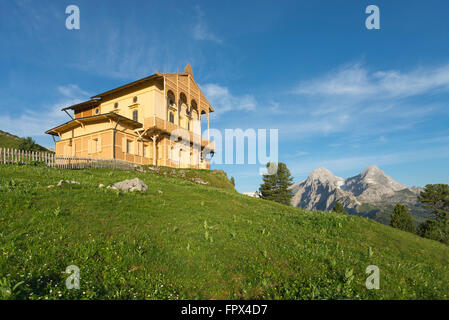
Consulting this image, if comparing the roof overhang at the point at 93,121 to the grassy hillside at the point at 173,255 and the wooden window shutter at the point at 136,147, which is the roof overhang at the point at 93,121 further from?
the grassy hillside at the point at 173,255

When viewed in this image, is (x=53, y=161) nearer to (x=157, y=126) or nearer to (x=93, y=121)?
(x=157, y=126)

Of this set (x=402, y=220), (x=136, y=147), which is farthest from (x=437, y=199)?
(x=136, y=147)

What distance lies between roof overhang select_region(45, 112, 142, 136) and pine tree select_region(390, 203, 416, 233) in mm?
52613

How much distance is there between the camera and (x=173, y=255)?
22.0ft

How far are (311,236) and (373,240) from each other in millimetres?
3482

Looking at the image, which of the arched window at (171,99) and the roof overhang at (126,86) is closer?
the roof overhang at (126,86)

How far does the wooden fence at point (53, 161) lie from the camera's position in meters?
18.9

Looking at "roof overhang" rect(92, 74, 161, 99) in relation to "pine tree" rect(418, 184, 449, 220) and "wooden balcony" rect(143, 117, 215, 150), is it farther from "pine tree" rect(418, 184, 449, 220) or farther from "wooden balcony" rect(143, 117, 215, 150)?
"pine tree" rect(418, 184, 449, 220)

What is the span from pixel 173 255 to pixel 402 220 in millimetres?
55460

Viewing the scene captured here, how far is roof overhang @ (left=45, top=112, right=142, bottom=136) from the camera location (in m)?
29.9

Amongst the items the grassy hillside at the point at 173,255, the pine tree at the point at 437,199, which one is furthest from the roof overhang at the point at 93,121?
the pine tree at the point at 437,199

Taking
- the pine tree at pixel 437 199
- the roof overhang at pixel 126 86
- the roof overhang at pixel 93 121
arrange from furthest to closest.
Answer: the pine tree at pixel 437 199 < the roof overhang at pixel 126 86 < the roof overhang at pixel 93 121

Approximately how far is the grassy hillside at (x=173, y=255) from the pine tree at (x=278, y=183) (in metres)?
55.6
